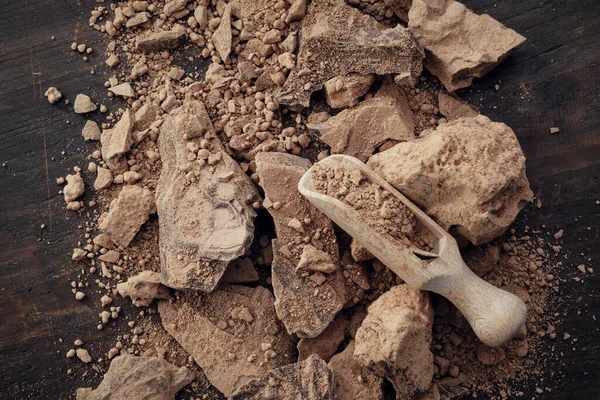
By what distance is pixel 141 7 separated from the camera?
88.1 inches

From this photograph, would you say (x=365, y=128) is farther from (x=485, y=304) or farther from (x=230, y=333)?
(x=230, y=333)

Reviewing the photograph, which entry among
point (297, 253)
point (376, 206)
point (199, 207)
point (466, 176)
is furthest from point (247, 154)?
point (466, 176)

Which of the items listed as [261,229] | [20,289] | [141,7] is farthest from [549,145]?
[20,289]

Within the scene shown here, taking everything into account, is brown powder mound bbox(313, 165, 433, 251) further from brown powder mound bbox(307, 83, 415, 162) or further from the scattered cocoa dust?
brown powder mound bbox(307, 83, 415, 162)

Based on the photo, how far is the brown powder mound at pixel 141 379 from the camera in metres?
1.98

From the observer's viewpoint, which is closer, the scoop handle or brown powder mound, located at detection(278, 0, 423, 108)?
the scoop handle

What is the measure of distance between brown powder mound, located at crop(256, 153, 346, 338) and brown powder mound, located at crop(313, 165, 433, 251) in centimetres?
16

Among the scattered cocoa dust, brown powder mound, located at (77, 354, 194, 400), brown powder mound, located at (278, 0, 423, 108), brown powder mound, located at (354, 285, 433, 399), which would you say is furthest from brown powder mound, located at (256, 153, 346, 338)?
brown powder mound, located at (77, 354, 194, 400)

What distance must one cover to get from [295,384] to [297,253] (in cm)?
42

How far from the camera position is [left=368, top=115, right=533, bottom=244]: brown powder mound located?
1745 mm

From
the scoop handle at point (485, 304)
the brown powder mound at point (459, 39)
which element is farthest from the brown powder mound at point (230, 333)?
the brown powder mound at point (459, 39)

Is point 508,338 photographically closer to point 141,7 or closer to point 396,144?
point 396,144

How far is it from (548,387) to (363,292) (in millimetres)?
691

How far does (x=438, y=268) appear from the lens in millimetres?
1765
